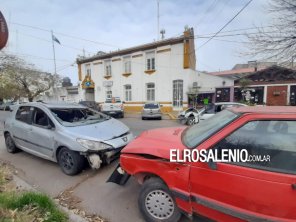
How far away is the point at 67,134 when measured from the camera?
4.05 metres

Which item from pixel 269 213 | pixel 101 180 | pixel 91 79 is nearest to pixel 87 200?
pixel 101 180

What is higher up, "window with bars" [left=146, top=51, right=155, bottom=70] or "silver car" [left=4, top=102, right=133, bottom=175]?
"window with bars" [left=146, top=51, right=155, bottom=70]

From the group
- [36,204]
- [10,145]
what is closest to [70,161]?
[36,204]

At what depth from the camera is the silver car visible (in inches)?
155

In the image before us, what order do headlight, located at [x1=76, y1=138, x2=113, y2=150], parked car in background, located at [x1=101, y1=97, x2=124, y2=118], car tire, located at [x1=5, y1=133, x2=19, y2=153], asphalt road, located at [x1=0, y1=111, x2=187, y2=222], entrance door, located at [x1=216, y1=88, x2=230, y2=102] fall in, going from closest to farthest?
asphalt road, located at [x1=0, y1=111, x2=187, y2=222], headlight, located at [x1=76, y1=138, x2=113, y2=150], car tire, located at [x1=5, y1=133, x2=19, y2=153], parked car in background, located at [x1=101, y1=97, x2=124, y2=118], entrance door, located at [x1=216, y1=88, x2=230, y2=102]

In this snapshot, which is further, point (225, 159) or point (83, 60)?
point (83, 60)

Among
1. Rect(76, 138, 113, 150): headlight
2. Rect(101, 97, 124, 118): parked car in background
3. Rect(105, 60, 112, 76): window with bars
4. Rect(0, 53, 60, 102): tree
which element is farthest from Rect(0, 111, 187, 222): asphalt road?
Rect(0, 53, 60, 102): tree

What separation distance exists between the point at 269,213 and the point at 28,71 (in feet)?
120

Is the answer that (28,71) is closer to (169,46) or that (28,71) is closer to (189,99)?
(169,46)

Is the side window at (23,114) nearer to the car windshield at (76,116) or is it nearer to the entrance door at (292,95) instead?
the car windshield at (76,116)

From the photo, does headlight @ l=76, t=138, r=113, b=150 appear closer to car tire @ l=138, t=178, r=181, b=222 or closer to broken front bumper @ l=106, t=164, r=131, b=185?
broken front bumper @ l=106, t=164, r=131, b=185

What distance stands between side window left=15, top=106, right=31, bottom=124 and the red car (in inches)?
154

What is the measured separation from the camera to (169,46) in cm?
1819

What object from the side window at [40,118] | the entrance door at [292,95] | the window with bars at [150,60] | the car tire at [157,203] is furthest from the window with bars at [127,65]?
the car tire at [157,203]
